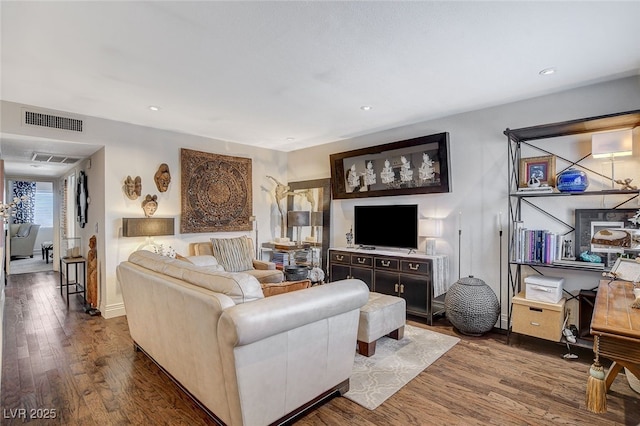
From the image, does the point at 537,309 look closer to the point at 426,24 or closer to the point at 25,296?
the point at 426,24

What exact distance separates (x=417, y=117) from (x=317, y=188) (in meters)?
2.17

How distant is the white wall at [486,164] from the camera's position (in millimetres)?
3191

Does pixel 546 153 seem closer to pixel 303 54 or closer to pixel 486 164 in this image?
pixel 486 164

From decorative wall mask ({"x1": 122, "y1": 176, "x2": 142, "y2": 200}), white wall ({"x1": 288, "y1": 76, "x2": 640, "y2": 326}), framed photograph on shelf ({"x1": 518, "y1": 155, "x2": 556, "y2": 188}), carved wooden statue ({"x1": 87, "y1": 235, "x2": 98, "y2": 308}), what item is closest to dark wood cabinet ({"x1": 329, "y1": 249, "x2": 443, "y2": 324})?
white wall ({"x1": 288, "y1": 76, "x2": 640, "y2": 326})

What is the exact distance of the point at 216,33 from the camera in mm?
2264

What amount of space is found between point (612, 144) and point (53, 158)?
23.7 ft

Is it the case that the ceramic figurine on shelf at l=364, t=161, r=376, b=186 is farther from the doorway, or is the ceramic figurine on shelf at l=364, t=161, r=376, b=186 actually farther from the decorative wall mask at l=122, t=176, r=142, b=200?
the doorway

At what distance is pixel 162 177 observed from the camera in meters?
4.71

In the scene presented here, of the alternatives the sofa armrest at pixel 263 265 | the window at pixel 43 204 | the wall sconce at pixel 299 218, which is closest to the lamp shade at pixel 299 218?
the wall sconce at pixel 299 218

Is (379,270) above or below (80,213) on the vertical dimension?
below

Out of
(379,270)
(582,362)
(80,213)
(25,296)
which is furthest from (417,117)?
(25,296)

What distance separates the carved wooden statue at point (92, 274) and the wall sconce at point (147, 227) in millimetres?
581

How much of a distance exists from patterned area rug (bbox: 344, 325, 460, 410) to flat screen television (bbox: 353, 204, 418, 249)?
4.01 ft

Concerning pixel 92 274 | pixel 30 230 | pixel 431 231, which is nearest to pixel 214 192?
pixel 92 274
